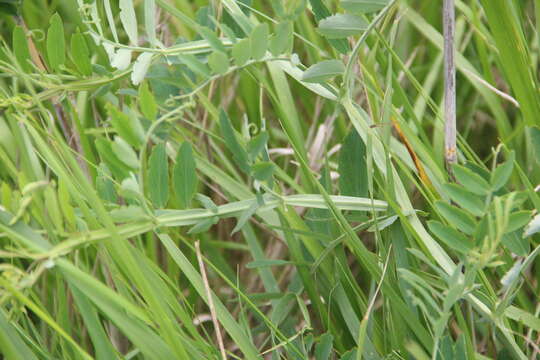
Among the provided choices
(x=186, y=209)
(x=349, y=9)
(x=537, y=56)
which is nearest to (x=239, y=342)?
(x=186, y=209)

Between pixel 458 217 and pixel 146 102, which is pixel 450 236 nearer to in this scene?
pixel 458 217

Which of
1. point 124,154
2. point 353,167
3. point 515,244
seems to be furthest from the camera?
point 353,167

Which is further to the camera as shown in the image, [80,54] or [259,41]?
[80,54]

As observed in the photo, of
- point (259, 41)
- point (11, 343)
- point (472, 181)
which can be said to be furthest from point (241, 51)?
point (11, 343)

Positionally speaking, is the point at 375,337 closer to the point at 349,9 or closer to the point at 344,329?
the point at 344,329

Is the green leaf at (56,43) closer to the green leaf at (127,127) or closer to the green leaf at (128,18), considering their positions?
the green leaf at (128,18)

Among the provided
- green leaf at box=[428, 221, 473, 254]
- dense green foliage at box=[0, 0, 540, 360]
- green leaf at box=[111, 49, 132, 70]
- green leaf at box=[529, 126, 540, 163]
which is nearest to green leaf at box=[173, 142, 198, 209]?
dense green foliage at box=[0, 0, 540, 360]
